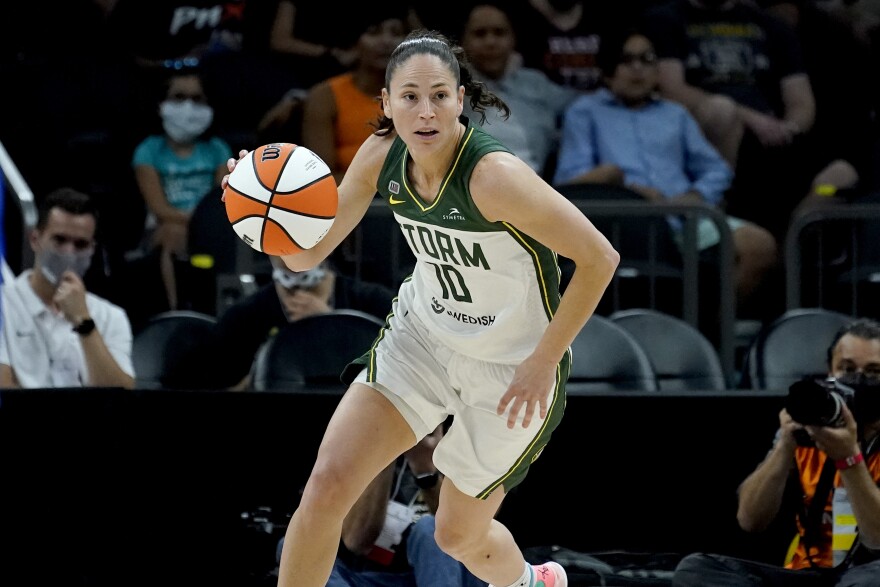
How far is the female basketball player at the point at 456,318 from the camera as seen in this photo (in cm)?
398

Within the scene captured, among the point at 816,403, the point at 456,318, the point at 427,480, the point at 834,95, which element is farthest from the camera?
the point at 834,95

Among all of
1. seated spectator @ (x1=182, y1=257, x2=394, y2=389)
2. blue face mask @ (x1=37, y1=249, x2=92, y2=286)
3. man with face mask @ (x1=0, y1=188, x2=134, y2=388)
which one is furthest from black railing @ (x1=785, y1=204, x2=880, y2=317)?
blue face mask @ (x1=37, y1=249, x2=92, y2=286)

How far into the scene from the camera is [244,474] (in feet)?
18.4

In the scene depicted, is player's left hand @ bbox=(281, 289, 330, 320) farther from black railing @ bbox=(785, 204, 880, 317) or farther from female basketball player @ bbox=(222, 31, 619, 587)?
black railing @ bbox=(785, 204, 880, 317)

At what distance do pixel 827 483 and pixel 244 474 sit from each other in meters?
2.32

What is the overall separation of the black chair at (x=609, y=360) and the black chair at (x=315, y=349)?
901 millimetres

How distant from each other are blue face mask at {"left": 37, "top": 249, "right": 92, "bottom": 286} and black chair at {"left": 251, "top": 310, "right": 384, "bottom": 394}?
3.56 feet

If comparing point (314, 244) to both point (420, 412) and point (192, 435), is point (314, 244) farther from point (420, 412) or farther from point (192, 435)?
point (192, 435)

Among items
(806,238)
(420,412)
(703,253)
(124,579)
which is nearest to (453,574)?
(420,412)

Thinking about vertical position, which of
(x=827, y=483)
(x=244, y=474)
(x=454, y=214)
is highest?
(x=454, y=214)

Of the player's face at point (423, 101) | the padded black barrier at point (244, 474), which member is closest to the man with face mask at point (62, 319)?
the padded black barrier at point (244, 474)

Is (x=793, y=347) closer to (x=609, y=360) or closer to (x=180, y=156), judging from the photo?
(x=609, y=360)

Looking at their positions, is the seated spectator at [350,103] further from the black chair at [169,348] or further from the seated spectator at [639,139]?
the black chair at [169,348]

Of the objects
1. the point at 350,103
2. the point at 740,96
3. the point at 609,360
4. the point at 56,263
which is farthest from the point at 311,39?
the point at 609,360
